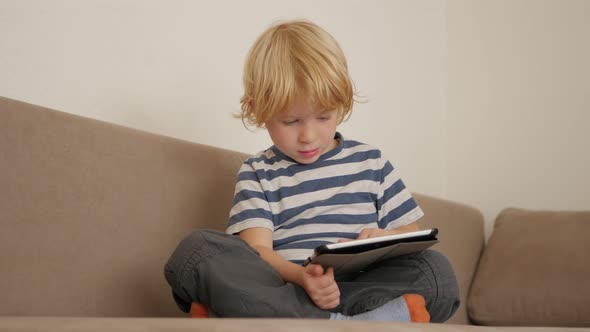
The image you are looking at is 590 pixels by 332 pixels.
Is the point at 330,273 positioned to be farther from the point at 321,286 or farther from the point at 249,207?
the point at 249,207

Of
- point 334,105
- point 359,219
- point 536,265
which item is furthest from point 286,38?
point 536,265

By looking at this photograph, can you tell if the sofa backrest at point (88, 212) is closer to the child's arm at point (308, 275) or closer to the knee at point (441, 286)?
the child's arm at point (308, 275)

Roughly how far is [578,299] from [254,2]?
127 cm

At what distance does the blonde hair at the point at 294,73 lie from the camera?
56.7 inches

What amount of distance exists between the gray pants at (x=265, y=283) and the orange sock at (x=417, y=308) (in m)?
0.02

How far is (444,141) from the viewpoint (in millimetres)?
3176

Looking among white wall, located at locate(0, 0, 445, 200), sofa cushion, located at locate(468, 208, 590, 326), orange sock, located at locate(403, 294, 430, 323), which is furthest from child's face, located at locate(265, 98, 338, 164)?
sofa cushion, located at locate(468, 208, 590, 326)

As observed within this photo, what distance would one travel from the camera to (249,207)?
150cm

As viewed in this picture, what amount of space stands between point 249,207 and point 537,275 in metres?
1.11

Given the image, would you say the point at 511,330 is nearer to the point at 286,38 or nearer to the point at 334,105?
the point at 334,105

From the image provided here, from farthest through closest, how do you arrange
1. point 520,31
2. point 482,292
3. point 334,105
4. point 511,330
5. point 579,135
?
1. point 520,31
2. point 579,135
3. point 482,292
4. point 334,105
5. point 511,330

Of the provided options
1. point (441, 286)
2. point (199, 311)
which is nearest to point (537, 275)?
point (441, 286)

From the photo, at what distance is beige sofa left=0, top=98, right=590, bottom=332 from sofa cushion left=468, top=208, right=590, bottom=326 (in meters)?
0.97

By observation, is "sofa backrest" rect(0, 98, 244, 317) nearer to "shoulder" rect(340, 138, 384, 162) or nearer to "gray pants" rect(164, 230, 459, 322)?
"gray pants" rect(164, 230, 459, 322)
